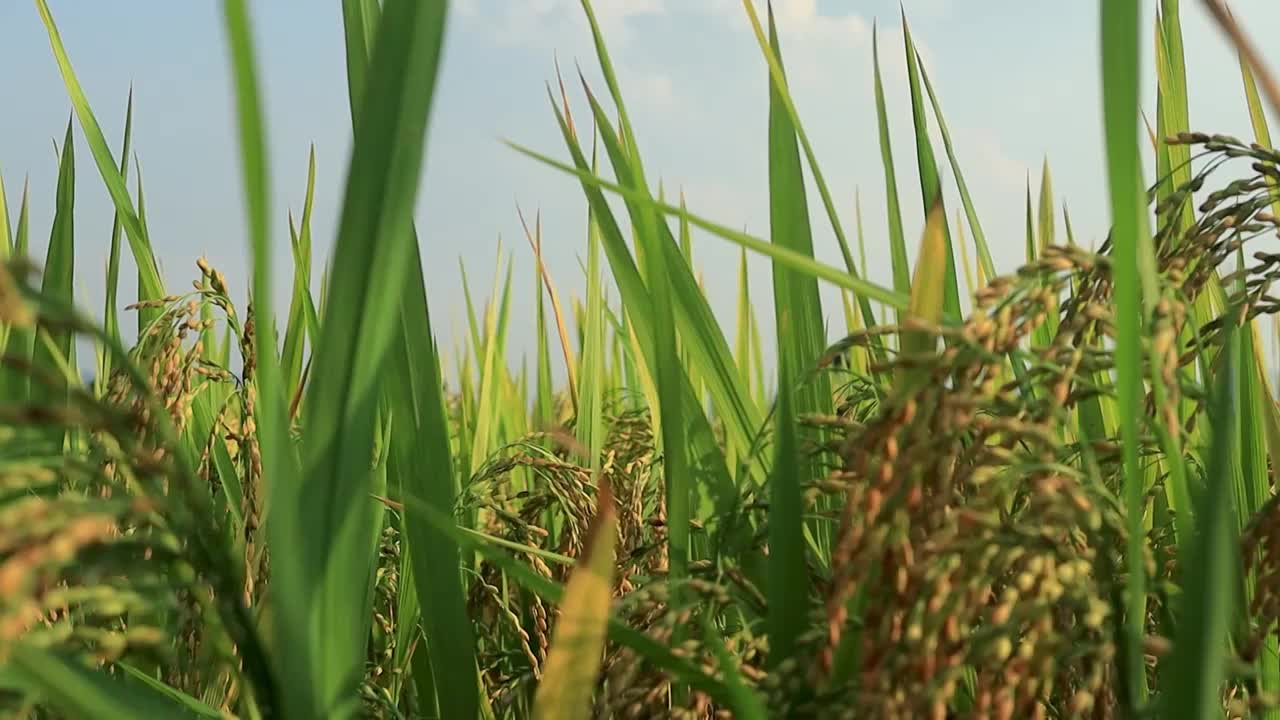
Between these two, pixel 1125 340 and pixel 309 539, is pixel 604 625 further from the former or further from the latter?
pixel 1125 340

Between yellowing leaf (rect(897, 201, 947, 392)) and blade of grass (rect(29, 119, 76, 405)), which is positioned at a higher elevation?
blade of grass (rect(29, 119, 76, 405))

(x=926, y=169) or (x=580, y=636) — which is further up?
(x=926, y=169)

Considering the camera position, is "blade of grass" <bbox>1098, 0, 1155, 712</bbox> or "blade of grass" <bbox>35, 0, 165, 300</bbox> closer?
"blade of grass" <bbox>1098, 0, 1155, 712</bbox>

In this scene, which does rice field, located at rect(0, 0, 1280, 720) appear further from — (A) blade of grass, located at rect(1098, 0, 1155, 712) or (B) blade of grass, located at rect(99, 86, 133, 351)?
(B) blade of grass, located at rect(99, 86, 133, 351)

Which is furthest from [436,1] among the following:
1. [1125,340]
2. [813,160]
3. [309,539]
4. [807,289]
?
[807,289]

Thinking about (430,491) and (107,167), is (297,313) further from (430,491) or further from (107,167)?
(430,491)

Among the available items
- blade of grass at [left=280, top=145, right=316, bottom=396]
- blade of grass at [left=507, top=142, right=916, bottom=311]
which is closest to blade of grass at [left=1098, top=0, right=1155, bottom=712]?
blade of grass at [left=507, top=142, right=916, bottom=311]

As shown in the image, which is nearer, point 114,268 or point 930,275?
point 930,275

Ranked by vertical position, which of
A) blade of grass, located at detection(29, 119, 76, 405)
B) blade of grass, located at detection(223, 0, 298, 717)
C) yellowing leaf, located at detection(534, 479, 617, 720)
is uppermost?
blade of grass, located at detection(29, 119, 76, 405)

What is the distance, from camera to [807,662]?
0.63 meters

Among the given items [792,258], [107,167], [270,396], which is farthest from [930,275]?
[107,167]

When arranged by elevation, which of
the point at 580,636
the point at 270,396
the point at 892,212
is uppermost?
the point at 892,212

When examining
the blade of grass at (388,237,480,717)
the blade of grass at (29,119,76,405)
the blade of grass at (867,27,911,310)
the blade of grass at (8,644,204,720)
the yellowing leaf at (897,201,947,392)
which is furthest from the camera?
the blade of grass at (29,119,76,405)

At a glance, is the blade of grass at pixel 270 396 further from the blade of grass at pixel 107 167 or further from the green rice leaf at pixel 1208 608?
the blade of grass at pixel 107 167
